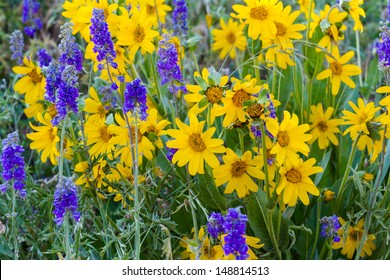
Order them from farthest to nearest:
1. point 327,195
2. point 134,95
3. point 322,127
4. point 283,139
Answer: point 322,127
point 327,195
point 283,139
point 134,95

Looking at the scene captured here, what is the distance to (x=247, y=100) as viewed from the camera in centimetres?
171

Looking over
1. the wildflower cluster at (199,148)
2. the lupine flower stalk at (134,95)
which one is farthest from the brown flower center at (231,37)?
the lupine flower stalk at (134,95)

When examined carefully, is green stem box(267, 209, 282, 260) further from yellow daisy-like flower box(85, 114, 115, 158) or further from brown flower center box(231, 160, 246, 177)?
yellow daisy-like flower box(85, 114, 115, 158)

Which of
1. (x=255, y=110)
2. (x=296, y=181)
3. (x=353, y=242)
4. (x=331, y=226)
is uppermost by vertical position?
(x=255, y=110)

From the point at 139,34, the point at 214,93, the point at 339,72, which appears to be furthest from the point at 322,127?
the point at 139,34

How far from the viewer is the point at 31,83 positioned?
2.19m

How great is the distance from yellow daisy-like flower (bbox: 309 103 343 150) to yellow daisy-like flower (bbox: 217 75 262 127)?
45 centimetres

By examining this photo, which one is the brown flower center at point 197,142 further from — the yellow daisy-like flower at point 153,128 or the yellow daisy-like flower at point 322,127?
the yellow daisy-like flower at point 322,127

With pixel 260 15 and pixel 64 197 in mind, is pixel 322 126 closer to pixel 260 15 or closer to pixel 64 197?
pixel 260 15

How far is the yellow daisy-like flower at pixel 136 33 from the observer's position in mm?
1953

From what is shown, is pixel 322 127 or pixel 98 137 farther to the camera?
pixel 322 127

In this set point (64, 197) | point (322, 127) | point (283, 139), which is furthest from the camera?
point (322, 127)

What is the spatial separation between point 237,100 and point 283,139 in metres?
0.15

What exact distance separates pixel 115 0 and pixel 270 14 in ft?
1.49
